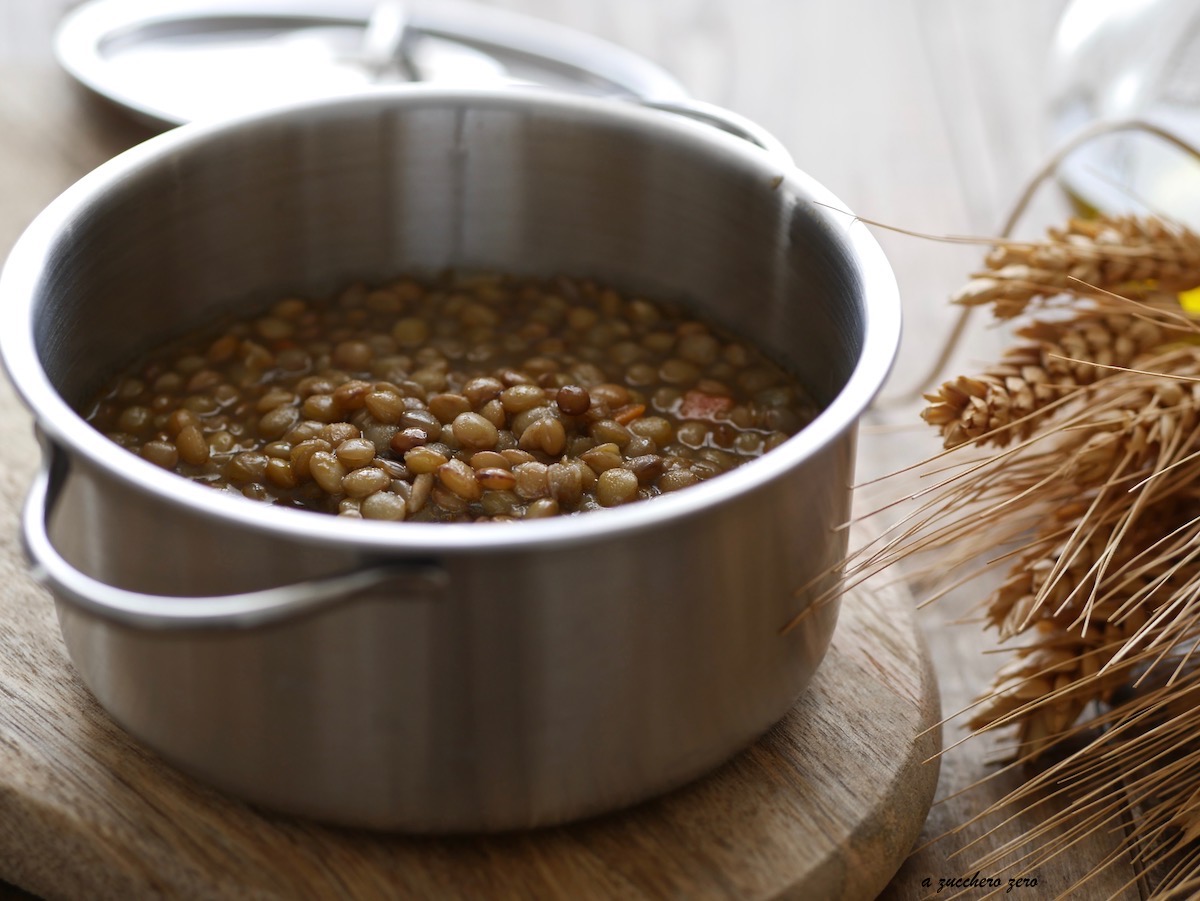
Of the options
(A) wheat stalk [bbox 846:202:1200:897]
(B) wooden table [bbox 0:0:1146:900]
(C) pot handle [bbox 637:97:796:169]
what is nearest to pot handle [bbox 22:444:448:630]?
(A) wheat stalk [bbox 846:202:1200:897]

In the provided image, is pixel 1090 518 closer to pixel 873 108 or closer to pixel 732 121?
pixel 732 121

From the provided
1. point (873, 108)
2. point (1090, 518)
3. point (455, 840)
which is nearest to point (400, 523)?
point (455, 840)

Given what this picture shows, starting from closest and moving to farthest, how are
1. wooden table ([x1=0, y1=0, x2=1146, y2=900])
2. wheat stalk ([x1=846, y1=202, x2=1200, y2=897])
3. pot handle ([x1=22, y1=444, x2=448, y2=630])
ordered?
1. pot handle ([x1=22, y1=444, x2=448, y2=630])
2. wheat stalk ([x1=846, y1=202, x2=1200, y2=897])
3. wooden table ([x1=0, y1=0, x2=1146, y2=900])

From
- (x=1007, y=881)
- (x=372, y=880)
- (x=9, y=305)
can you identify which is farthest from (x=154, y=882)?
(x=1007, y=881)

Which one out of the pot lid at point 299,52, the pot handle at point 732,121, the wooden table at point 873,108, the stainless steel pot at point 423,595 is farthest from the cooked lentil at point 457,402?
the pot lid at point 299,52

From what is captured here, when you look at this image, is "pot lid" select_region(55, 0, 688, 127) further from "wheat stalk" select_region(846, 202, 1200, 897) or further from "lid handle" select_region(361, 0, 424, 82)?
"wheat stalk" select_region(846, 202, 1200, 897)

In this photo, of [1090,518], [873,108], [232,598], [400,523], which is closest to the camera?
[232,598]

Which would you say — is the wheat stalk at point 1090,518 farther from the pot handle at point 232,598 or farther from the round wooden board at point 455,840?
the pot handle at point 232,598
